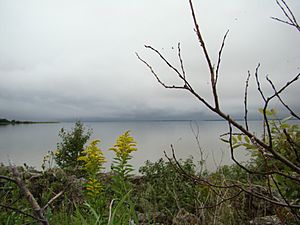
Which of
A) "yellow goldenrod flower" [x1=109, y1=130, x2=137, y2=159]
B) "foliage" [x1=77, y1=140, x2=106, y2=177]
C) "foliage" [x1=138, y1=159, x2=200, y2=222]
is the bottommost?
"foliage" [x1=138, y1=159, x2=200, y2=222]

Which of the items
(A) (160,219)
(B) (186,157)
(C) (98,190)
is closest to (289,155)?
(C) (98,190)

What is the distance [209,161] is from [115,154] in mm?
2401

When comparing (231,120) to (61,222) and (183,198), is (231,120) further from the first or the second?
(183,198)

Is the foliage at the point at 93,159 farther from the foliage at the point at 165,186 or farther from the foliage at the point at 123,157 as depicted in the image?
the foliage at the point at 165,186

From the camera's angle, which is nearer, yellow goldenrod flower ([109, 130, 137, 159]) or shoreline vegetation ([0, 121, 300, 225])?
shoreline vegetation ([0, 121, 300, 225])

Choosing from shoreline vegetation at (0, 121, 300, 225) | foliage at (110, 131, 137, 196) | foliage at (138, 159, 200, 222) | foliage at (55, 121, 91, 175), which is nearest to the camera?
shoreline vegetation at (0, 121, 300, 225)

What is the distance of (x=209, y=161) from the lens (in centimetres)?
477

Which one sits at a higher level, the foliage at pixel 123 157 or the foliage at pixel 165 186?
the foliage at pixel 123 157

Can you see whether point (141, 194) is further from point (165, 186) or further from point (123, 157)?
point (123, 157)

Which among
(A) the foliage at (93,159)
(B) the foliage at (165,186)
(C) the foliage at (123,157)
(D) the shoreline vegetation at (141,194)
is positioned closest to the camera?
(D) the shoreline vegetation at (141,194)

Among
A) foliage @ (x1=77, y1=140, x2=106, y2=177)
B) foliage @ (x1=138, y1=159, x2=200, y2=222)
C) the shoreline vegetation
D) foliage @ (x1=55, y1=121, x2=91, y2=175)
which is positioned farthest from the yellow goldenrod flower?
foliage @ (x1=55, y1=121, x2=91, y2=175)

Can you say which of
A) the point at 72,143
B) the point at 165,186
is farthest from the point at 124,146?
the point at 72,143

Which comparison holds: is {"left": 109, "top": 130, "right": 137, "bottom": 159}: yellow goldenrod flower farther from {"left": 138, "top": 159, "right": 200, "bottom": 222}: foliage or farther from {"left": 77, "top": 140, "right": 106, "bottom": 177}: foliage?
{"left": 138, "top": 159, "right": 200, "bottom": 222}: foliage

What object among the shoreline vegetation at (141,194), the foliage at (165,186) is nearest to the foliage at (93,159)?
the shoreline vegetation at (141,194)
